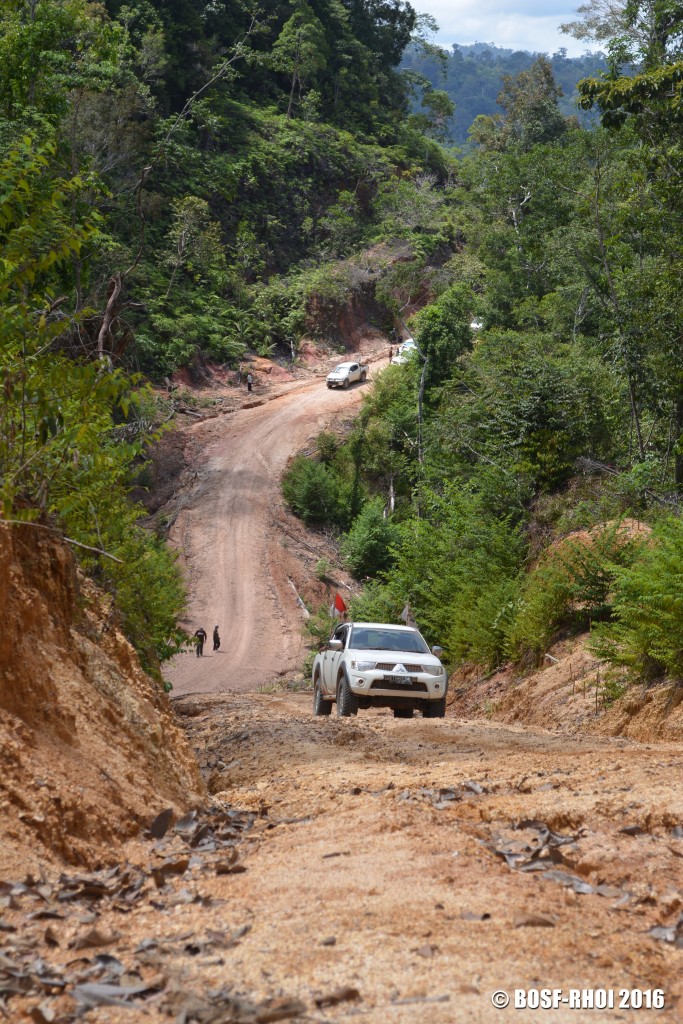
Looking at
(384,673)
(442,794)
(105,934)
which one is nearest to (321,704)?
(384,673)

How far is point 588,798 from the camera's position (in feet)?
23.2

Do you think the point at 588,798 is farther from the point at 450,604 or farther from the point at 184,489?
the point at 184,489

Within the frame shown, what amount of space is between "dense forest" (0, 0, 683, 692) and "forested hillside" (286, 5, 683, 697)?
3.3 inches

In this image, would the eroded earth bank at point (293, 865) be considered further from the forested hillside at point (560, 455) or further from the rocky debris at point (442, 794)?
the forested hillside at point (560, 455)

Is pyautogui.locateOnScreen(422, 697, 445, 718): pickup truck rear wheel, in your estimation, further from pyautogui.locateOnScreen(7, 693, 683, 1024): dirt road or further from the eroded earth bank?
pyautogui.locateOnScreen(7, 693, 683, 1024): dirt road

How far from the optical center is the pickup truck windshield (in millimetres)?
15320

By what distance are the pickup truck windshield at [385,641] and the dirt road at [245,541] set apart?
49.3 feet

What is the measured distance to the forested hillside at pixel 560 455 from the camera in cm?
1775

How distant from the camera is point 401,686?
14.6m

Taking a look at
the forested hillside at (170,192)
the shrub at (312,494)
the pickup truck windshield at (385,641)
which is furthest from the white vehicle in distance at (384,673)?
the shrub at (312,494)

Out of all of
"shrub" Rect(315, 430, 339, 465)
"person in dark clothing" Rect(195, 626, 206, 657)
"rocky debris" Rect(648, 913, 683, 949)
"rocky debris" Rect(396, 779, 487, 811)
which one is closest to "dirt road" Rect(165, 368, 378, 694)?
"person in dark clothing" Rect(195, 626, 206, 657)

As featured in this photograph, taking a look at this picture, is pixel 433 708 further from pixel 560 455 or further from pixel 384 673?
pixel 560 455

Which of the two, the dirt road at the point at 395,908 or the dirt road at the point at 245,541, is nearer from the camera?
the dirt road at the point at 395,908

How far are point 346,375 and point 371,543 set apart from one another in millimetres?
16701
